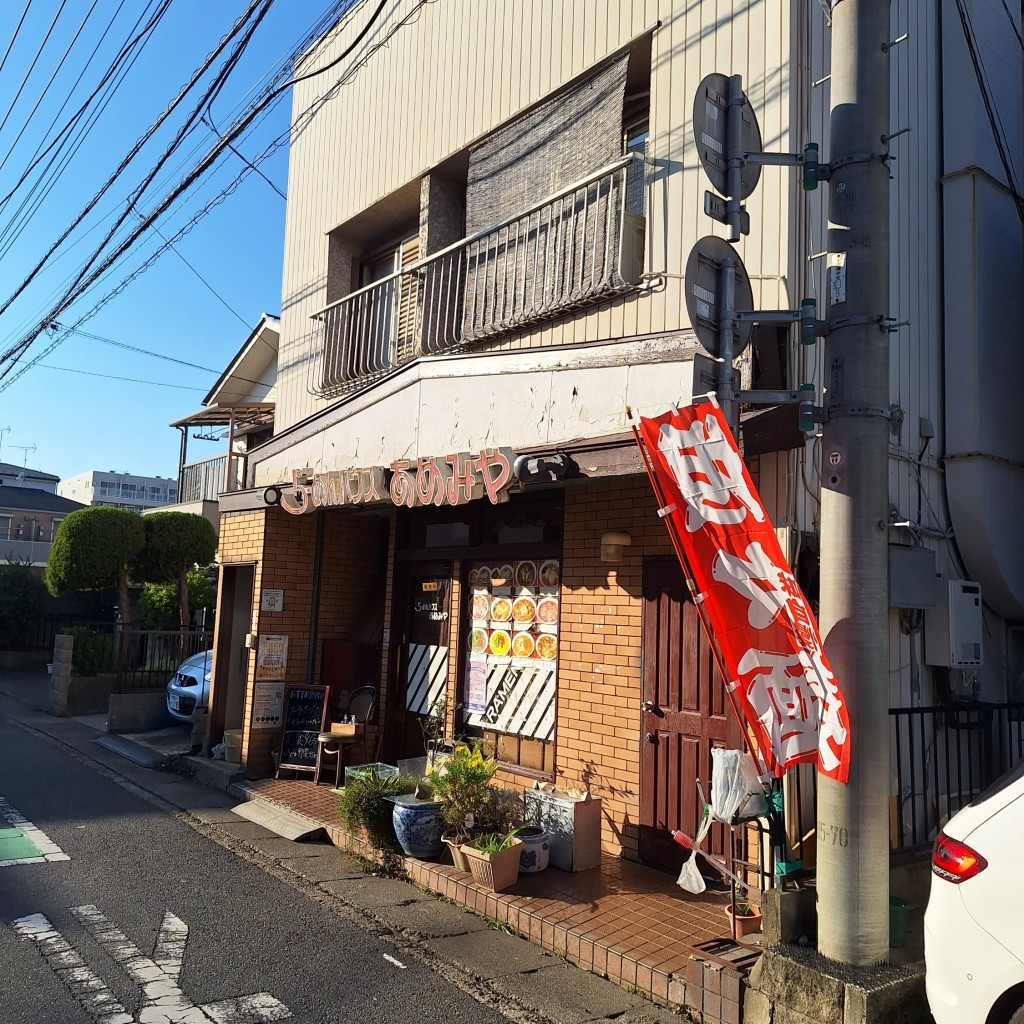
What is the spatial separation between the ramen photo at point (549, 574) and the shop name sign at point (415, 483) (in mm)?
854

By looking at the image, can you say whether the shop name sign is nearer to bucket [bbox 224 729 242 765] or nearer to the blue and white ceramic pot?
the blue and white ceramic pot

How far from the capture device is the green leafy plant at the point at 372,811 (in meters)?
6.92

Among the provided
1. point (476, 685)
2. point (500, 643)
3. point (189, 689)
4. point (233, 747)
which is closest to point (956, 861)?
point (500, 643)

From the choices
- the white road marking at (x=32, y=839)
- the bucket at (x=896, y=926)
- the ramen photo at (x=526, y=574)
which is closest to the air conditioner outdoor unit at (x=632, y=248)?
the ramen photo at (x=526, y=574)

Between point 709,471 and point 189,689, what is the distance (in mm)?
10853

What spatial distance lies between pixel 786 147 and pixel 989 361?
2679 mm

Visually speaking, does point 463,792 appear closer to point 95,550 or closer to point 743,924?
point 743,924

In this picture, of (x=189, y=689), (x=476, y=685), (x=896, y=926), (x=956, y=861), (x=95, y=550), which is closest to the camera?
(x=956, y=861)

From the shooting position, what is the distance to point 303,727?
964 cm

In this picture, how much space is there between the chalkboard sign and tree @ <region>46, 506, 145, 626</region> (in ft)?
26.6

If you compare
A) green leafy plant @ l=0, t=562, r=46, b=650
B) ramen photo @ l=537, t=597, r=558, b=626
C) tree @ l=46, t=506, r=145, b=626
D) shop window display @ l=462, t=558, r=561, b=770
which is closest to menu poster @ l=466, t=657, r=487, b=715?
shop window display @ l=462, t=558, r=561, b=770

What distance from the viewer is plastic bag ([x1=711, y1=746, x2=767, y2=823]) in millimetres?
4832

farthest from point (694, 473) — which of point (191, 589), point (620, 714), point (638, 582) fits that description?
point (191, 589)

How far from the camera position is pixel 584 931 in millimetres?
5246
